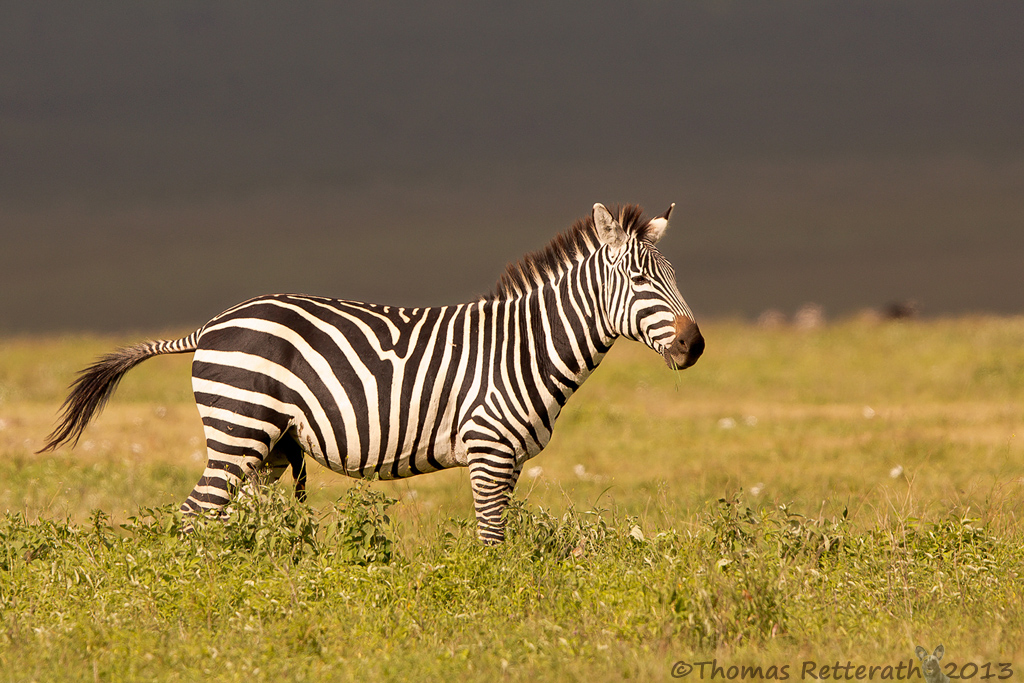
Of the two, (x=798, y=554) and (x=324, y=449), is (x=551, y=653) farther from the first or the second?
(x=324, y=449)

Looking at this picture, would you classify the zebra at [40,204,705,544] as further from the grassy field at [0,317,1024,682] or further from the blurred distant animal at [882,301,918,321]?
the blurred distant animal at [882,301,918,321]

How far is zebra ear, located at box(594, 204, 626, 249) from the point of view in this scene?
654 centimetres

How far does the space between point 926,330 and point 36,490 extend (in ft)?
67.1

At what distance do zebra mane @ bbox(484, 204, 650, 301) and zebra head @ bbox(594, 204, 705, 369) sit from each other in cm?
8

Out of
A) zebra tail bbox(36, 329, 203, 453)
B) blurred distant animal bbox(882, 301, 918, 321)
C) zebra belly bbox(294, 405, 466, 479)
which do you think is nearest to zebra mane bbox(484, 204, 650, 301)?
zebra belly bbox(294, 405, 466, 479)

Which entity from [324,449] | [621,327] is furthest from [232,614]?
[621,327]

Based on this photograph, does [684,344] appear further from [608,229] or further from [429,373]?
[429,373]

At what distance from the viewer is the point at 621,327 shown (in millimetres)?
6508

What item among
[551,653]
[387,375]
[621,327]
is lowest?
[551,653]

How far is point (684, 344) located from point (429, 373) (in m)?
1.88

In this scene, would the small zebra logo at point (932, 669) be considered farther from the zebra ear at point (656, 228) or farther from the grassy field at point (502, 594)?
the zebra ear at point (656, 228)

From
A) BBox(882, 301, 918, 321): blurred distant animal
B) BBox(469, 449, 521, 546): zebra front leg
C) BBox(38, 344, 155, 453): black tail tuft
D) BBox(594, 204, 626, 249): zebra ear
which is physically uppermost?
BBox(882, 301, 918, 321): blurred distant animal

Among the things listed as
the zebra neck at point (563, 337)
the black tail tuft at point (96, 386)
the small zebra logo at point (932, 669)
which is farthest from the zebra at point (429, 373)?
the small zebra logo at point (932, 669)

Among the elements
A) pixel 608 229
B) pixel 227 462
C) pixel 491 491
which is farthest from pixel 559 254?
pixel 227 462
